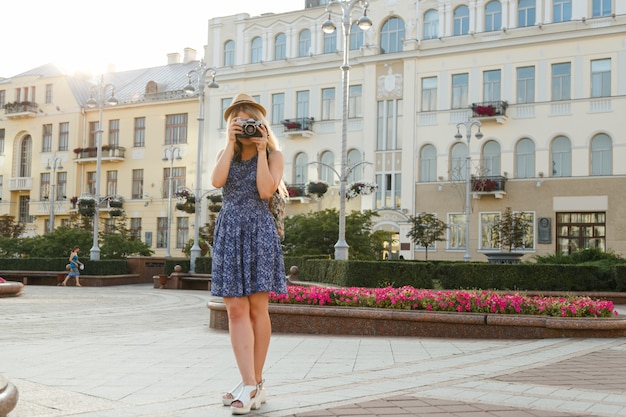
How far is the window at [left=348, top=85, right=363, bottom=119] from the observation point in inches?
1791

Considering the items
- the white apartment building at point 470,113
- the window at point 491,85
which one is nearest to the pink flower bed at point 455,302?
the white apartment building at point 470,113

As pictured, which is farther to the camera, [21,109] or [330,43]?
[21,109]

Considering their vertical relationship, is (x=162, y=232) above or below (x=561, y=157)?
below

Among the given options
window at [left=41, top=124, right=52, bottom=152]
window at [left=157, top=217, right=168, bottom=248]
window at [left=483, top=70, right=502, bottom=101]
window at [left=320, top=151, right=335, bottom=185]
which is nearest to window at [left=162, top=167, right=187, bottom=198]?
window at [left=157, top=217, right=168, bottom=248]

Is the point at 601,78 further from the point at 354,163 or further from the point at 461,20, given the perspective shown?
the point at 354,163

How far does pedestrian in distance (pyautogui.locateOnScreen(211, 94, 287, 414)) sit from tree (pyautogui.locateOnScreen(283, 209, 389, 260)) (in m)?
23.7

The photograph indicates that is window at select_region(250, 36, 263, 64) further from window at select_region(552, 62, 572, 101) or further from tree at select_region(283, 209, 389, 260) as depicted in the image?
tree at select_region(283, 209, 389, 260)

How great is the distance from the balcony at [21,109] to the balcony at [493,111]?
34.4 metres

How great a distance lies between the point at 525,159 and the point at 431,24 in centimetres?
949

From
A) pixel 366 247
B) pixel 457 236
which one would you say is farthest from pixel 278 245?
pixel 457 236

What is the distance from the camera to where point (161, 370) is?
24.0ft

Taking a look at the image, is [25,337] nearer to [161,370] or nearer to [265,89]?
[161,370]

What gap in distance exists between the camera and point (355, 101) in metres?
45.7

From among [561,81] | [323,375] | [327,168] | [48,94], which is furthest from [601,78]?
[48,94]
